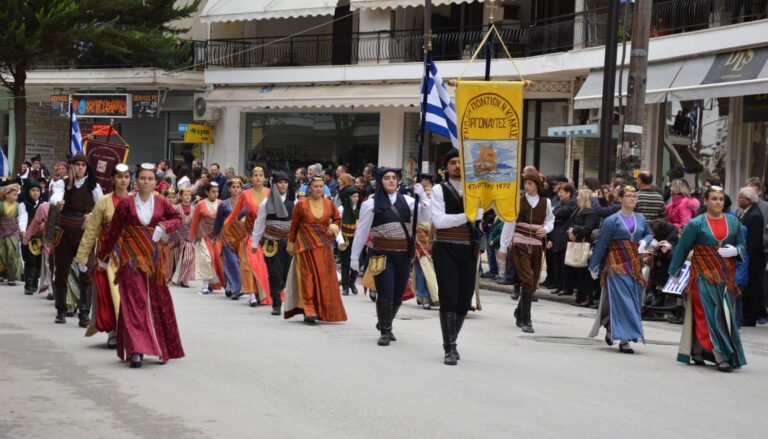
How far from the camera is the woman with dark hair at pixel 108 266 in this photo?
35.7 feet

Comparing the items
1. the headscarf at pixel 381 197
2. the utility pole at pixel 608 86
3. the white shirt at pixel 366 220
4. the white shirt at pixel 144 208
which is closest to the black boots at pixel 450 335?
the white shirt at pixel 366 220

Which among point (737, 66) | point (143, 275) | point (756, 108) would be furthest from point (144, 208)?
point (756, 108)

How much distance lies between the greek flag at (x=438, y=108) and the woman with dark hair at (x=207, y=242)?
5.85m

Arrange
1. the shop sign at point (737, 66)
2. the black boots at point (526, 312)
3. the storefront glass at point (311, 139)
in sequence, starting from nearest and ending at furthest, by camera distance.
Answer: the black boots at point (526, 312) → the shop sign at point (737, 66) → the storefront glass at point (311, 139)

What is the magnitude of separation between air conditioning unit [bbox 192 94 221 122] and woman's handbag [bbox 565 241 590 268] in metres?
21.3

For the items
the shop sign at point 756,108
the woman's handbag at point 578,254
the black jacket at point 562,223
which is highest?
the shop sign at point 756,108

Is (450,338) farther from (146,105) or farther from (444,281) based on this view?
(146,105)

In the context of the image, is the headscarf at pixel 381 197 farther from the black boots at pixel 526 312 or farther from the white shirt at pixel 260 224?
the white shirt at pixel 260 224

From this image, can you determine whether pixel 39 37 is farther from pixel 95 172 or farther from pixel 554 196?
pixel 95 172

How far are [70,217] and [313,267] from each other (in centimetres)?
271

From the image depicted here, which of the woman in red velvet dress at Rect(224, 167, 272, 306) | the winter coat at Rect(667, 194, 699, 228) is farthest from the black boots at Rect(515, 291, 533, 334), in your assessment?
the winter coat at Rect(667, 194, 699, 228)

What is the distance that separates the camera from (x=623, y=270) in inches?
486

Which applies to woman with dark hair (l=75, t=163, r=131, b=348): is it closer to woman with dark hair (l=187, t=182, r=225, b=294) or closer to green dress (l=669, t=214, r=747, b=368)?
green dress (l=669, t=214, r=747, b=368)

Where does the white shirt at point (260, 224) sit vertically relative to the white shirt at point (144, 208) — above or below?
below
